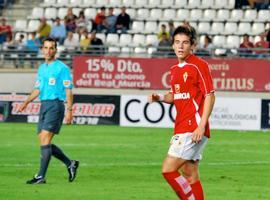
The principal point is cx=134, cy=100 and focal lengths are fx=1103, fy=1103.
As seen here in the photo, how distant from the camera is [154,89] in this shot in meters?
30.4

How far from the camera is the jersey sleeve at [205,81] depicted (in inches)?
447

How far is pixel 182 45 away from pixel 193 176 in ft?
4.73

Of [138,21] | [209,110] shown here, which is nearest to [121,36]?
[138,21]

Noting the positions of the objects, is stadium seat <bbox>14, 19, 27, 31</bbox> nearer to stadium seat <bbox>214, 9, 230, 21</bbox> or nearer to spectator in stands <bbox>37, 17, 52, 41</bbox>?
spectator in stands <bbox>37, 17, 52, 41</bbox>

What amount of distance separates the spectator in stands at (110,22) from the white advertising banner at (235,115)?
7.83 m

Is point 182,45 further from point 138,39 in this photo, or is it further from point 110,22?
point 110,22

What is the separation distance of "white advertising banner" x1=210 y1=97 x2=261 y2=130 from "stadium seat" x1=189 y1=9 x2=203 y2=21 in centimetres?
812

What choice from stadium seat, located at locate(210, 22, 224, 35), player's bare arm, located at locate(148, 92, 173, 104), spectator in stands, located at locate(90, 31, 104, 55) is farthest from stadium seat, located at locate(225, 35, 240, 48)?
player's bare arm, located at locate(148, 92, 173, 104)

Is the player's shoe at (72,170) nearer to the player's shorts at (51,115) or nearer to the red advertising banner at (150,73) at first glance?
the player's shorts at (51,115)

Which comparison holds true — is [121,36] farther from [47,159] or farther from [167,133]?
[47,159]

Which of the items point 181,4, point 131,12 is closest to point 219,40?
point 181,4

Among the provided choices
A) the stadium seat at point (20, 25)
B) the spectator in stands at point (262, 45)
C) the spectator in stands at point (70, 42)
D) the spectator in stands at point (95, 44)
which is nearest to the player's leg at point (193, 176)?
the spectator in stands at point (262, 45)

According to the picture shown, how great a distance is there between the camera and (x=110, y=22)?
36.1 m

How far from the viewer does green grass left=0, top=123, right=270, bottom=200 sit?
14617 mm
